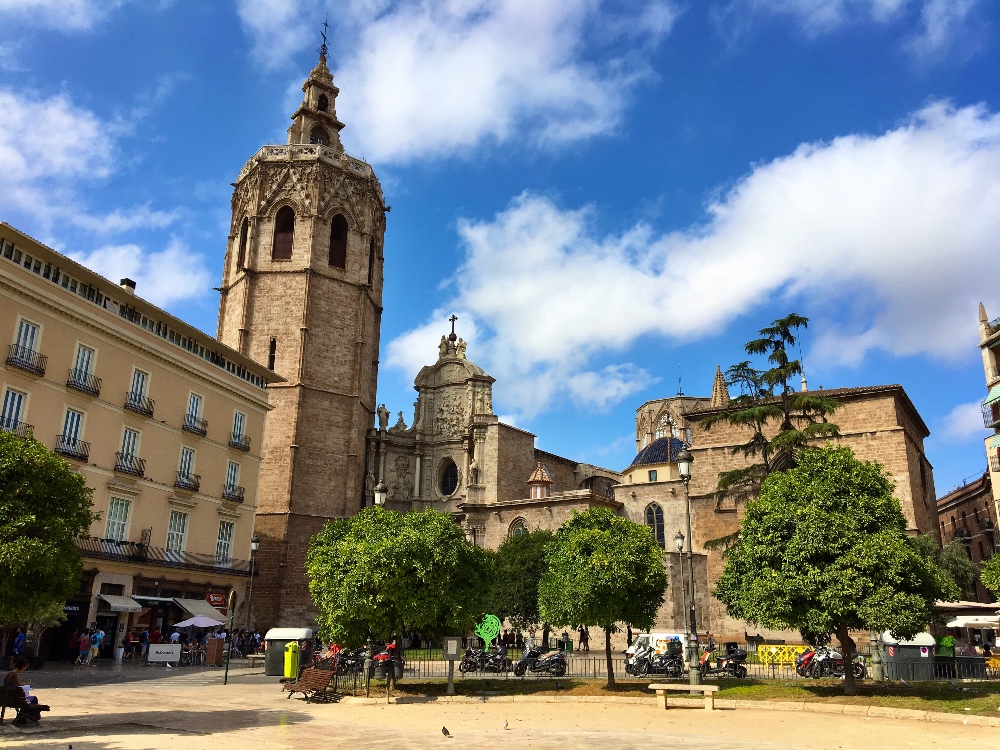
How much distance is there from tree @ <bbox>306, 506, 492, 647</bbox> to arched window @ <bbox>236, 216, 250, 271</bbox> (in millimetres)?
34425

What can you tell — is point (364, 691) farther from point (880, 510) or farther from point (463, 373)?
point (463, 373)

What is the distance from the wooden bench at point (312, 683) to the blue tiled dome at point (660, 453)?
38146mm

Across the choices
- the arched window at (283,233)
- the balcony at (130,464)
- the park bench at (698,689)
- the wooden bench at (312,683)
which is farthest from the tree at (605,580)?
the arched window at (283,233)

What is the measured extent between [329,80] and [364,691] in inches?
1974

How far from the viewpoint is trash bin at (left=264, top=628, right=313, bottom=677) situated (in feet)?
78.2

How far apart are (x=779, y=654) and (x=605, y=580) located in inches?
487

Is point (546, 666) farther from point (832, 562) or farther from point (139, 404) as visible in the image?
point (139, 404)

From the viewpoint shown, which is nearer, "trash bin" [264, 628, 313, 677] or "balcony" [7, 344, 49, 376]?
"trash bin" [264, 628, 313, 677]

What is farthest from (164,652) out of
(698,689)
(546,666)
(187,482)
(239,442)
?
(698,689)

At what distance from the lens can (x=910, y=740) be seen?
11547mm

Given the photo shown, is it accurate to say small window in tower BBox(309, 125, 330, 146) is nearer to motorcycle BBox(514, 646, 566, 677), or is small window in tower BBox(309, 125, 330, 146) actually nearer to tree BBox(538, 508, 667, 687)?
motorcycle BBox(514, 646, 566, 677)

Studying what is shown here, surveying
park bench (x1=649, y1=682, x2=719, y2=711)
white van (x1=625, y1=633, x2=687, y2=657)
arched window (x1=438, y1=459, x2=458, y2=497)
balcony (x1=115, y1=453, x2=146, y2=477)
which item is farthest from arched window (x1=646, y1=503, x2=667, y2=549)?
park bench (x1=649, y1=682, x2=719, y2=711)

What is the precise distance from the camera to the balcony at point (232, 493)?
33.7 meters

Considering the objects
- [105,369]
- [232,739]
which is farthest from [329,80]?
[232,739]
